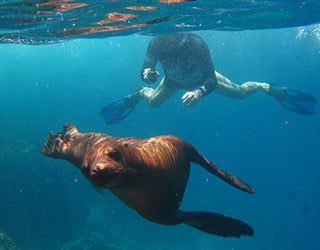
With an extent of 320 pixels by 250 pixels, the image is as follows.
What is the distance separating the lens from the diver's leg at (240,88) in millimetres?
12906

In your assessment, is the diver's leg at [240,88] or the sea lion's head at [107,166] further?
the diver's leg at [240,88]

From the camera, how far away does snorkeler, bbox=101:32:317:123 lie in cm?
1043

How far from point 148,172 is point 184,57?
8.24 metres

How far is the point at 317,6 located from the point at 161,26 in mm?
7695

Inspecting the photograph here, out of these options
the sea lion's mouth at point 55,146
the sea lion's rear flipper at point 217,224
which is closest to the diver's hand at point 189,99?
the sea lion's mouth at point 55,146

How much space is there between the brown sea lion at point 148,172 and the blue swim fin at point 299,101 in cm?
982

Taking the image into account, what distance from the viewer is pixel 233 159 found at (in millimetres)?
59906

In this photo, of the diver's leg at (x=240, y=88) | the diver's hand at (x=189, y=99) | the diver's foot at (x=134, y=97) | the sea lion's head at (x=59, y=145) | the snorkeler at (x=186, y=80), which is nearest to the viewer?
the sea lion's head at (x=59, y=145)

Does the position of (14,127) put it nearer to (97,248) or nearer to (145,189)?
(97,248)

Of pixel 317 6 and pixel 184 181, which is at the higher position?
pixel 317 6

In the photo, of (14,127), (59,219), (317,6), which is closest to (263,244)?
(59,219)

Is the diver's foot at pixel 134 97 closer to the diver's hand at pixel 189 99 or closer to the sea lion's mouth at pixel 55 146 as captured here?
the diver's hand at pixel 189 99

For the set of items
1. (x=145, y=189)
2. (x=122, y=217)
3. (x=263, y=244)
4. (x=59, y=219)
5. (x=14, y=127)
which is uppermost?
(x=145, y=189)

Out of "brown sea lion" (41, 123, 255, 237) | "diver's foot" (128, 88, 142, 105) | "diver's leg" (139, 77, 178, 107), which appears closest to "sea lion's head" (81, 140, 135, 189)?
"brown sea lion" (41, 123, 255, 237)
